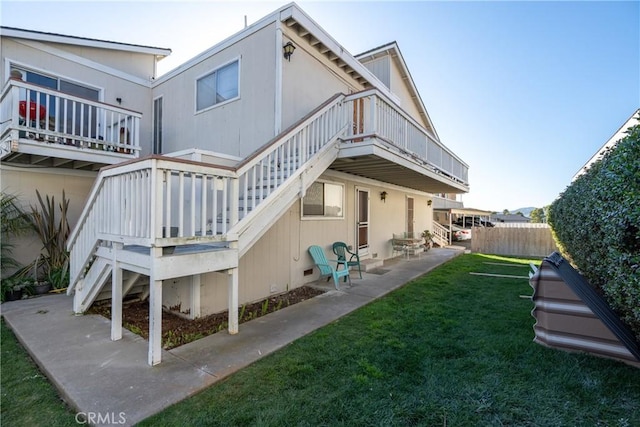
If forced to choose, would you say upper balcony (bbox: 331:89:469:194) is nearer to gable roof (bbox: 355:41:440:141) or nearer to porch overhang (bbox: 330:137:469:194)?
porch overhang (bbox: 330:137:469:194)

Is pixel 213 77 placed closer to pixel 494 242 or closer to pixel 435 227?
pixel 494 242

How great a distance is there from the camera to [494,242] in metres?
14.2

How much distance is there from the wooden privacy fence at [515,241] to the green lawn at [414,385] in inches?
436

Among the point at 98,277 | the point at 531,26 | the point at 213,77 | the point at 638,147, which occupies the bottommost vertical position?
the point at 98,277

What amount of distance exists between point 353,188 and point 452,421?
6.77 meters

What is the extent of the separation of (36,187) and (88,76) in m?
3.70

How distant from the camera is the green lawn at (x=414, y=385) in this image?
236cm

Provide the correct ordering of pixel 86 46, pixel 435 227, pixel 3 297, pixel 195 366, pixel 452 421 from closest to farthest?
1. pixel 452 421
2. pixel 195 366
3. pixel 3 297
4. pixel 86 46
5. pixel 435 227

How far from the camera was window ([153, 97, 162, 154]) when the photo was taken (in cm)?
923

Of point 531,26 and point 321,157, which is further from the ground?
point 531,26

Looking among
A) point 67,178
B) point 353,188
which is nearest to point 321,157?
point 353,188

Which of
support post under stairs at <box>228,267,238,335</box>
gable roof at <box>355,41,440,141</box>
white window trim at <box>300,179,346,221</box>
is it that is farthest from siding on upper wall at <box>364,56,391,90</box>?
support post under stairs at <box>228,267,238,335</box>

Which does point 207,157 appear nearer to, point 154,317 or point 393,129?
point 154,317

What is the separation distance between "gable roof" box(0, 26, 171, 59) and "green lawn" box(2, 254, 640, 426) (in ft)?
22.6
